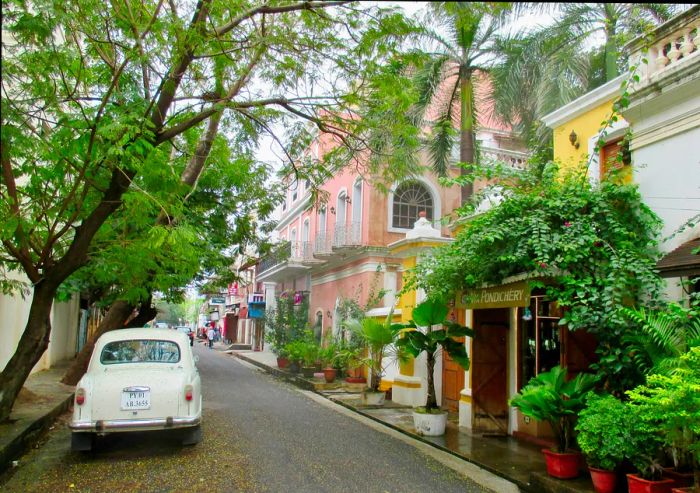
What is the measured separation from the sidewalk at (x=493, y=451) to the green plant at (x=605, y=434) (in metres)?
0.45

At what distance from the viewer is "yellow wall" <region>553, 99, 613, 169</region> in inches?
363

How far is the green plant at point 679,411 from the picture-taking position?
4.82m

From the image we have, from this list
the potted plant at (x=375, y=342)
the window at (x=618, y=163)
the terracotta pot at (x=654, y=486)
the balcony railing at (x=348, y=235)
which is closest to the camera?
the terracotta pot at (x=654, y=486)

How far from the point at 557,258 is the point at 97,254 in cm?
731

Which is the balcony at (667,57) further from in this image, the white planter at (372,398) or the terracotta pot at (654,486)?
the white planter at (372,398)

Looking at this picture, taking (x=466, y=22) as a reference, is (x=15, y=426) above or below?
below

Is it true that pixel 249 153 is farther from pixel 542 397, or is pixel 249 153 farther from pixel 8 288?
pixel 542 397

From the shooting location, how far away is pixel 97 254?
31.1 ft

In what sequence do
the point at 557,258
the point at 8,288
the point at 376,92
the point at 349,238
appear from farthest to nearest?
the point at 349,238 < the point at 8,288 < the point at 376,92 < the point at 557,258

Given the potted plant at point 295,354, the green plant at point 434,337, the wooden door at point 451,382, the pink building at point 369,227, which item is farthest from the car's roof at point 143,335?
the potted plant at point 295,354

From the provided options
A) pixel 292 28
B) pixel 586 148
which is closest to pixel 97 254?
pixel 292 28

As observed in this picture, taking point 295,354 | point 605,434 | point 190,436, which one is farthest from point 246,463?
point 295,354

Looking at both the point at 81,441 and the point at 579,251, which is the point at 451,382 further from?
the point at 81,441

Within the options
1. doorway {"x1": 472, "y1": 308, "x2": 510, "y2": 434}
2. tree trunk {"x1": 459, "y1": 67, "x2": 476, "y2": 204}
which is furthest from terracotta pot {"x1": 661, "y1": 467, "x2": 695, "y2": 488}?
tree trunk {"x1": 459, "y1": 67, "x2": 476, "y2": 204}
